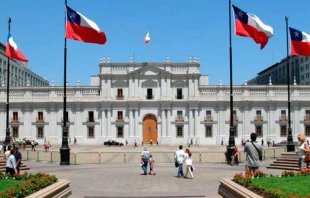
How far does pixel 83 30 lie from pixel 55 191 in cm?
1405

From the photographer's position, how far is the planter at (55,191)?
10766 millimetres

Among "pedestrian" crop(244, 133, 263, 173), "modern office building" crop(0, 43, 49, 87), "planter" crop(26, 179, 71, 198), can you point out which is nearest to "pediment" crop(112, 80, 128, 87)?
"modern office building" crop(0, 43, 49, 87)

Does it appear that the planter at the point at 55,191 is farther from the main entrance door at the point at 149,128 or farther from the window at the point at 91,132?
the window at the point at 91,132

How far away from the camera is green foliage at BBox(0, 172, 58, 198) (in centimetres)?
1002

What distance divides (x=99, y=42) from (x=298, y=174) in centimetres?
1460

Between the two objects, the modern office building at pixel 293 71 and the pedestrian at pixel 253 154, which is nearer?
the pedestrian at pixel 253 154

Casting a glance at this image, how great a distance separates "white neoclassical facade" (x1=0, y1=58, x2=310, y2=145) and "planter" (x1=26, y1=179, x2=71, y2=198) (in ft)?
174

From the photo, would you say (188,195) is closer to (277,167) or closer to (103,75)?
(277,167)

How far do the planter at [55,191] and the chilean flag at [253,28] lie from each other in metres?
15.0

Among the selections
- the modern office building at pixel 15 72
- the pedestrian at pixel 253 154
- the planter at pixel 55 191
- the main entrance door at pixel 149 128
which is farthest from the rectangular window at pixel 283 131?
the modern office building at pixel 15 72

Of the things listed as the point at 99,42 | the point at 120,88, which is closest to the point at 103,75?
the point at 120,88

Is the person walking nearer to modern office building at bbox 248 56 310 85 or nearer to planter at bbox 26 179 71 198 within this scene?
planter at bbox 26 179 71 198

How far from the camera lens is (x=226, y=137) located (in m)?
66.1

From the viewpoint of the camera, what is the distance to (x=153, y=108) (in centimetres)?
6719
